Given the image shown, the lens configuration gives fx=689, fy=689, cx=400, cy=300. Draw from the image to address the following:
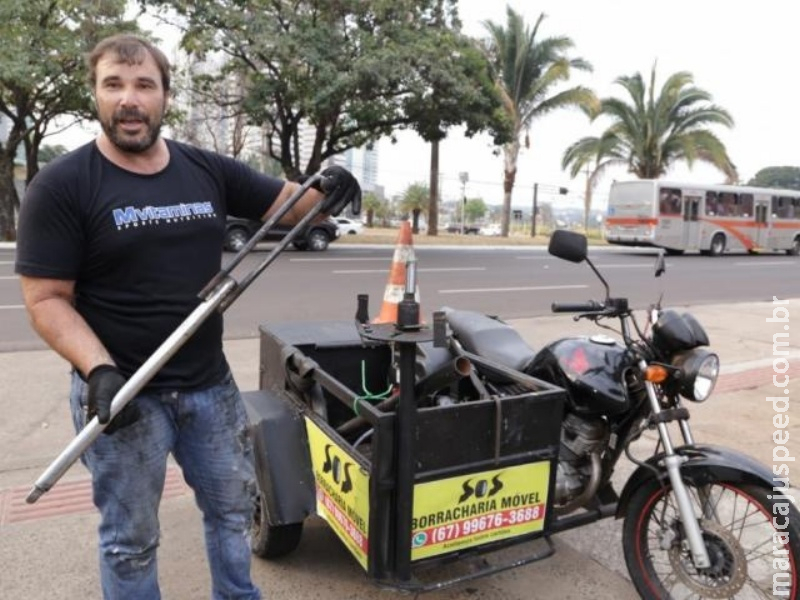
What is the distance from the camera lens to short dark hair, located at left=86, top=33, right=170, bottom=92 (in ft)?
6.17

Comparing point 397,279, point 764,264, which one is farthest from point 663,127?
point 397,279

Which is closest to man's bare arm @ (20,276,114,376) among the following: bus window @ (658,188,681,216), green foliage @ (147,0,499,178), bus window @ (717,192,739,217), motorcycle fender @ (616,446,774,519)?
motorcycle fender @ (616,446,774,519)

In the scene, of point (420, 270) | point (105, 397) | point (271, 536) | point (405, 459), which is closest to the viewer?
point (105, 397)

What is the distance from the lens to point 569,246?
100 inches

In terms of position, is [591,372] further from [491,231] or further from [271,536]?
[491,231]

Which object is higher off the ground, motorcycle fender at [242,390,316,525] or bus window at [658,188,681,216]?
bus window at [658,188,681,216]

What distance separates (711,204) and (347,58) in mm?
14321

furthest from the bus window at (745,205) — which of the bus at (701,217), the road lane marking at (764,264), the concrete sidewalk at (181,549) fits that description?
the concrete sidewalk at (181,549)

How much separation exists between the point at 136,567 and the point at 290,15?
19.1 m

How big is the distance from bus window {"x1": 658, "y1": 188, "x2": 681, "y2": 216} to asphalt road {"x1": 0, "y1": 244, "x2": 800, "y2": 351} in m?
4.10

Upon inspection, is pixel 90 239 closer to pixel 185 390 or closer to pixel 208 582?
pixel 185 390

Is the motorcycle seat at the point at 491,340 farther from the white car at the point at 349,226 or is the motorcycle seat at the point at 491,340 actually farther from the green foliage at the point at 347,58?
the white car at the point at 349,226

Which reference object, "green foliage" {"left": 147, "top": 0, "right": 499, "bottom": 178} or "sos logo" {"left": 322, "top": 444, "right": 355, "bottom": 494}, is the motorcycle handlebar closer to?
"sos logo" {"left": 322, "top": 444, "right": 355, "bottom": 494}

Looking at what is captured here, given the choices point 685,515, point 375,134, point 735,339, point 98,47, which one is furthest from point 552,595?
point 375,134
